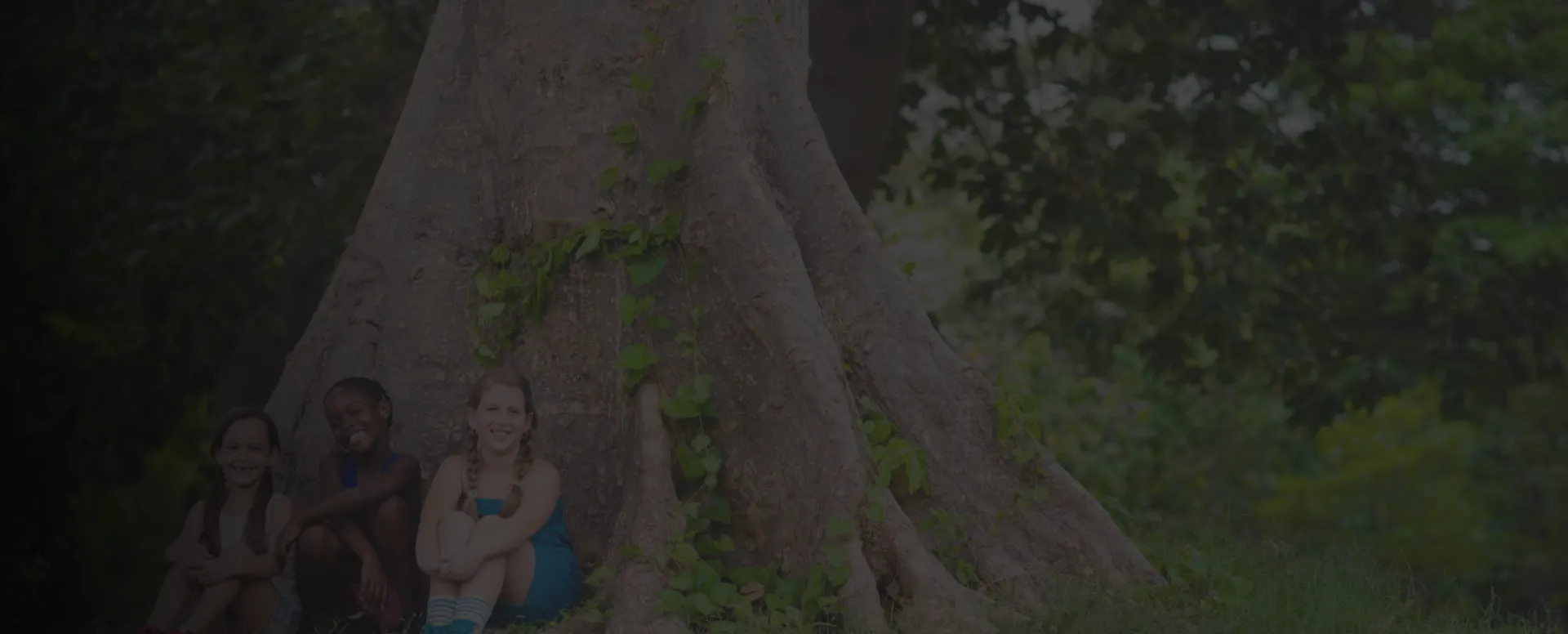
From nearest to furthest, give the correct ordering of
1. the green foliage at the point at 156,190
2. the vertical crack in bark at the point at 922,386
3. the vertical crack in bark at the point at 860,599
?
the vertical crack in bark at the point at 860,599 < the vertical crack in bark at the point at 922,386 < the green foliage at the point at 156,190

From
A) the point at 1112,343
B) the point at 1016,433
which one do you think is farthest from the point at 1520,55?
the point at 1016,433

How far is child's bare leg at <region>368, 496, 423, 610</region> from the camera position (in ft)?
15.7

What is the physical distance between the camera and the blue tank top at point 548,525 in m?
4.57

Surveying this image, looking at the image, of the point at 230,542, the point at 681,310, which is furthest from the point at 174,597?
the point at 681,310

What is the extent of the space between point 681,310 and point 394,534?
1.14 m

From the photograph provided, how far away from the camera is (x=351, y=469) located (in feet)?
16.0

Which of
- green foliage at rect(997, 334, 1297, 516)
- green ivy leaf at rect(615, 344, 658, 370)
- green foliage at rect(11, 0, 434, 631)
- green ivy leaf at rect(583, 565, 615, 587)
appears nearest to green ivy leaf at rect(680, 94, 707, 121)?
green ivy leaf at rect(615, 344, 658, 370)

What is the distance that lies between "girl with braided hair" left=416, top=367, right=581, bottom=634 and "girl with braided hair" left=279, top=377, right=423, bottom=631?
22cm

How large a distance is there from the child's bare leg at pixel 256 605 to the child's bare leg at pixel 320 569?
88 mm

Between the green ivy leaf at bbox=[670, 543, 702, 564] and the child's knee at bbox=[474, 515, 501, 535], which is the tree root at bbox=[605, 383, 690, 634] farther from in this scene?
the child's knee at bbox=[474, 515, 501, 535]

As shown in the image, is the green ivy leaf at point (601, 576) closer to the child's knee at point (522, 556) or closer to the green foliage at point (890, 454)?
the child's knee at point (522, 556)

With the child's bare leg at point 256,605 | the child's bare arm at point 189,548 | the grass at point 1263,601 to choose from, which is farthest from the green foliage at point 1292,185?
the child's bare arm at point 189,548

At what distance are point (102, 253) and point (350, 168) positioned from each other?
1.59 metres

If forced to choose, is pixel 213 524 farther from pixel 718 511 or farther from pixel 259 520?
pixel 718 511
